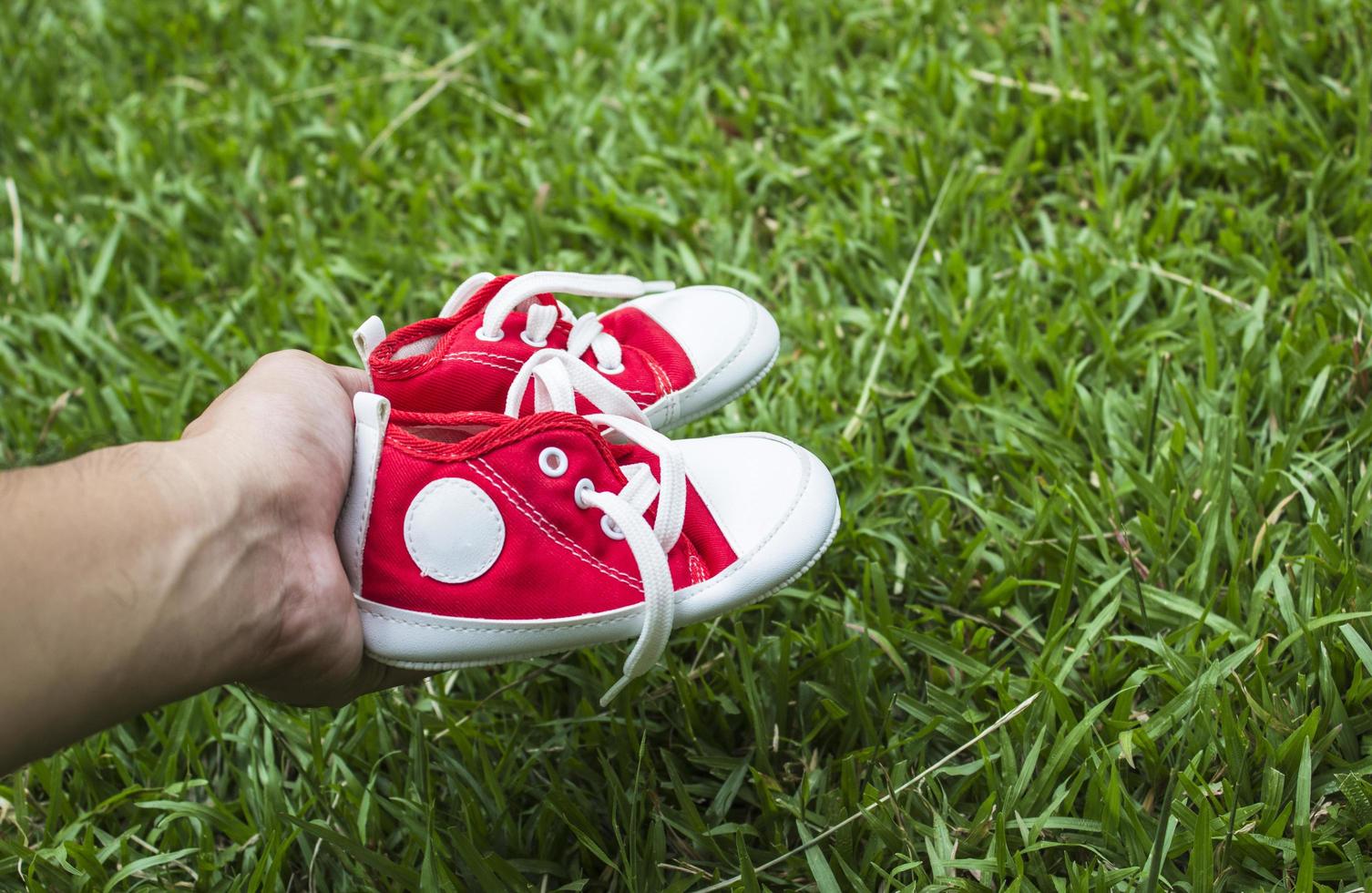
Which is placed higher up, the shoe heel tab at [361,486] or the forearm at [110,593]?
the forearm at [110,593]

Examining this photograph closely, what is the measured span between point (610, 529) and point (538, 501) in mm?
99

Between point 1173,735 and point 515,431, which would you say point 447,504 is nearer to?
point 515,431

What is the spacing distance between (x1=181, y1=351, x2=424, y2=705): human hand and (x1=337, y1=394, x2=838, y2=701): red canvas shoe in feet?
0.15

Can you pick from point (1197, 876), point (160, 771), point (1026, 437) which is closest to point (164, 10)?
point (160, 771)

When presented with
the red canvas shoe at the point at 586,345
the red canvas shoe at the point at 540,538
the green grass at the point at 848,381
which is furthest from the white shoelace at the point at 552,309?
the green grass at the point at 848,381

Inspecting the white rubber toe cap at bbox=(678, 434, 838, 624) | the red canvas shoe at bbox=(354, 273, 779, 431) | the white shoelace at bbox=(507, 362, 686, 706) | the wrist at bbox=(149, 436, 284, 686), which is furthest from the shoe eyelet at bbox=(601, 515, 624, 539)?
the wrist at bbox=(149, 436, 284, 686)

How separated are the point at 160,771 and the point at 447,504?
734 mm

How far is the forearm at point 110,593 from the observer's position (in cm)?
93

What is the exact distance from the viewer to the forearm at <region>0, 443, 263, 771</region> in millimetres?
934

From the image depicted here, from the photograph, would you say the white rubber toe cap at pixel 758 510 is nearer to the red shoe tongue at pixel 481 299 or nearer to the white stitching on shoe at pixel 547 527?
the white stitching on shoe at pixel 547 527

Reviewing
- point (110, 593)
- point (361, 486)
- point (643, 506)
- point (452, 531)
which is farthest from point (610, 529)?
point (110, 593)

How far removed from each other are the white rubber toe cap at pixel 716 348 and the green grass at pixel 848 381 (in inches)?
11.0

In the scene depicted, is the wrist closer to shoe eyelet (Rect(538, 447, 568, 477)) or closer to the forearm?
→ the forearm

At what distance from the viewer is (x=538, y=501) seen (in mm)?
1290
